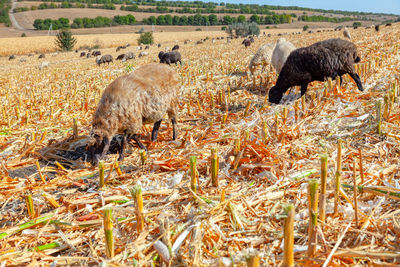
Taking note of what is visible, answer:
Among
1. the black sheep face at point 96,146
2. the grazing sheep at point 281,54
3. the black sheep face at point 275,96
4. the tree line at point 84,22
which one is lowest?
the black sheep face at point 96,146

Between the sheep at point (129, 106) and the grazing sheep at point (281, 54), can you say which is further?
the grazing sheep at point (281, 54)

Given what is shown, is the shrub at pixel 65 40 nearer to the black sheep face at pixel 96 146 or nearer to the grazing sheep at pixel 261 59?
the grazing sheep at pixel 261 59

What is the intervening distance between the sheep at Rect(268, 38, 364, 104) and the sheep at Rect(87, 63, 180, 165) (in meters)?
3.45

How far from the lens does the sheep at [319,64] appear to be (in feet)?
23.8

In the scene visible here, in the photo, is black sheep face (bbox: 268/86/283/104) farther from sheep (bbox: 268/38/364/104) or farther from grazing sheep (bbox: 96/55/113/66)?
grazing sheep (bbox: 96/55/113/66)

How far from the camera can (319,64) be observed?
7.24 meters

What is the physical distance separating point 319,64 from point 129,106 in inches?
199

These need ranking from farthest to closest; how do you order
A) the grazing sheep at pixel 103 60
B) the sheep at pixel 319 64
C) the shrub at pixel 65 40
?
the shrub at pixel 65 40 < the grazing sheep at pixel 103 60 < the sheep at pixel 319 64

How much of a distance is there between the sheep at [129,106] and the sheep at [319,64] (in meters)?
3.45

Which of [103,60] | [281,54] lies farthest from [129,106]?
[103,60]

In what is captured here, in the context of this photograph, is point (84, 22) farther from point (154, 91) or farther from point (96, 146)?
point (96, 146)

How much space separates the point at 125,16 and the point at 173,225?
393 ft

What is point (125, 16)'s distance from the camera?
360ft

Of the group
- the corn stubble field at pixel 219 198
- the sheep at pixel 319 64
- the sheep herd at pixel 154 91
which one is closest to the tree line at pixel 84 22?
the sheep at pixel 319 64
